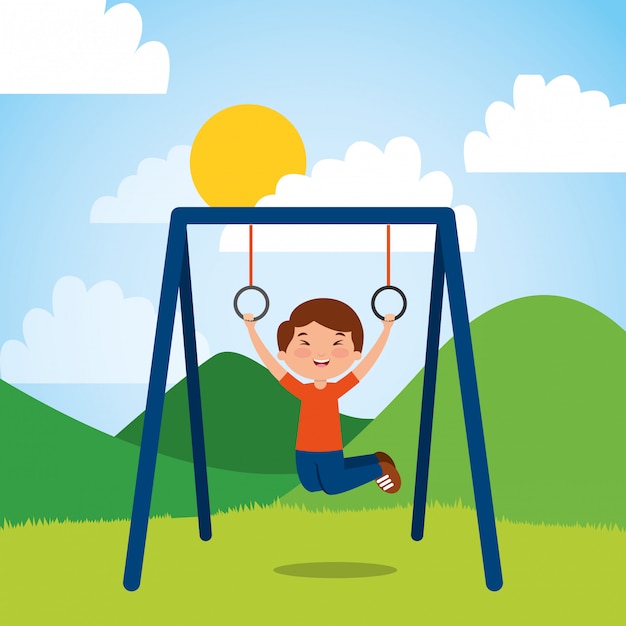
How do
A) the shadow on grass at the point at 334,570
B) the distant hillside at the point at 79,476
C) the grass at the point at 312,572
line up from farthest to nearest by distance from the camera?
the distant hillside at the point at 79,476 < the shadow on grass at the point at 334,570 < the grass at the point at 312,572

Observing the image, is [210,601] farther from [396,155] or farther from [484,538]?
[396,155]

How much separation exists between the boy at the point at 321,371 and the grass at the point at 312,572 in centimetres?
56

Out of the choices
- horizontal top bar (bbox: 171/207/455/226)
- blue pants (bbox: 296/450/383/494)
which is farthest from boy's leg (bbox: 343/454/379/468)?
horizontal top bar (bbox: 171/207/455/226)

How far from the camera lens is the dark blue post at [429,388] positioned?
7.36 meters

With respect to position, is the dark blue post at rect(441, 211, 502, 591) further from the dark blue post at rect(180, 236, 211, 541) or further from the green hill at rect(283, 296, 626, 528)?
the green hill at rect(283, 296, 626, 528)

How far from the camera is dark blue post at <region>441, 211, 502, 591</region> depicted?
643cm

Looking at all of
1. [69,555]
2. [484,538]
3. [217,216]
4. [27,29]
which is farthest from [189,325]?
[27,29]

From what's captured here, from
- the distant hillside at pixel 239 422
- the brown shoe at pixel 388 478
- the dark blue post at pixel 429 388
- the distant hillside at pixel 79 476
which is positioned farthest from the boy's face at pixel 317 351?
the distant hillside at pixel 79 476

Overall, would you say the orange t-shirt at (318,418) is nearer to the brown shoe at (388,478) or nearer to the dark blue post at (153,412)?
the brown shoe at (388,478)

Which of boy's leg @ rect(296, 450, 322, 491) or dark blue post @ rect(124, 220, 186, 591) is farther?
boy's leg @ rect(296, 450, 322, 491)

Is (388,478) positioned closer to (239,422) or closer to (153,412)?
(153,412)

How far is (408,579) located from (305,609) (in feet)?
2.73

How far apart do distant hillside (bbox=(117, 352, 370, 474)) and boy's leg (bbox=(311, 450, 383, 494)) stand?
5.91 ft

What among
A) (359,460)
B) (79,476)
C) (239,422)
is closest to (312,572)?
(359,460)
